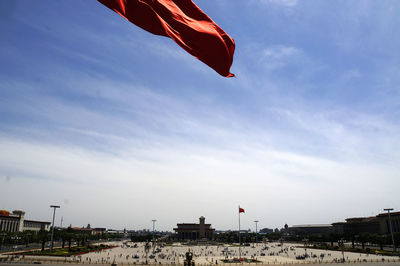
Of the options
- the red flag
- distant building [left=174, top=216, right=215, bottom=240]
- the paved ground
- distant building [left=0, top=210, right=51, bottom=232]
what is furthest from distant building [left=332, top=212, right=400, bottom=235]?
distant building [left=0, top=210, right=51, bottom=232]

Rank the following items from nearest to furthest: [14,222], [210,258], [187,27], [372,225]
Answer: [187,27], [210,258], [14,222], [372,225]

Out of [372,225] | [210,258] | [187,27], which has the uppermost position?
[187,27]

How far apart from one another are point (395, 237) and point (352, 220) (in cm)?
7854

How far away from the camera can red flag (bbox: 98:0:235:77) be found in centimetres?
695

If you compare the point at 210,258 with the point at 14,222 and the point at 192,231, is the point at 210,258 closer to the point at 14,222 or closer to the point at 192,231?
the point at 14,222

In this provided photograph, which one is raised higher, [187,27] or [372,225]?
[187,27]

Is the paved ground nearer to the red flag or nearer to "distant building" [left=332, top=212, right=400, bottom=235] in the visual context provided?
"distant building" [left=332, top=212, right=400, bottom=235]

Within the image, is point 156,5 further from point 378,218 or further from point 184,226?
point 184,226

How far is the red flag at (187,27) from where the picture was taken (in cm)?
695

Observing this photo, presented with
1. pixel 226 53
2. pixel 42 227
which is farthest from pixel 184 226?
pixel 226 53

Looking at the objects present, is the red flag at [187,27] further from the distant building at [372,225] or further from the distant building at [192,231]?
the distant building at [192,231]

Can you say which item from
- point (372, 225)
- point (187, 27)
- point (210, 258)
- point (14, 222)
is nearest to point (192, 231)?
point (14, 222)

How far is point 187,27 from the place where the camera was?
24.7 ft

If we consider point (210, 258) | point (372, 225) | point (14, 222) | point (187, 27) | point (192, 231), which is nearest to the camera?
point (187, 27)
